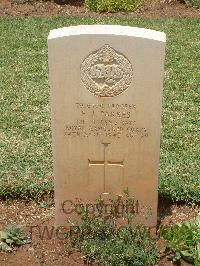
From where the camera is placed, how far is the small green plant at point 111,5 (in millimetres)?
11477

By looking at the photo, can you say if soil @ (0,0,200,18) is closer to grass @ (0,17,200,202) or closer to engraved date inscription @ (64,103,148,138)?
grass @ (0,17,200,202)

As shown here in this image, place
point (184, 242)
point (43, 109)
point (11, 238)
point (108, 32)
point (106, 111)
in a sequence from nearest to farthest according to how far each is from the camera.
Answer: point (108, 32), point (106, 111), point (184, 242), point (11, 238), point (43, 109)

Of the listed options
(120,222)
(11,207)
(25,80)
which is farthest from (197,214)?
(25,80)

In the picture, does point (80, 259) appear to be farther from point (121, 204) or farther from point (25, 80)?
point (25, 80)

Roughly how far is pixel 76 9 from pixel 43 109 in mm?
5108

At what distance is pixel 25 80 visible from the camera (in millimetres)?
8008

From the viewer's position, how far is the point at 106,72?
13.7 ft

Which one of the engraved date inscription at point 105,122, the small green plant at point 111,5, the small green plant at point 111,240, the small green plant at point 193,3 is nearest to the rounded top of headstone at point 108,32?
the engraved date inscription at point 105,122

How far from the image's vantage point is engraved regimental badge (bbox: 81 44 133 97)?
409 cm

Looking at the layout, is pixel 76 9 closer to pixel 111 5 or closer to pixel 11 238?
pixel 111 5

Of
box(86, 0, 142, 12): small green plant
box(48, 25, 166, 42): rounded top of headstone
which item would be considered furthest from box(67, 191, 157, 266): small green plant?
box(86, 0, 142, 12): small green plant

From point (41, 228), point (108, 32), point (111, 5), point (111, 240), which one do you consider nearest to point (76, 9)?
point (111, 5)

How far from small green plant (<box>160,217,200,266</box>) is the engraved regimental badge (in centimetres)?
117

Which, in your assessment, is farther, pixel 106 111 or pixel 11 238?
pixel 11 238
